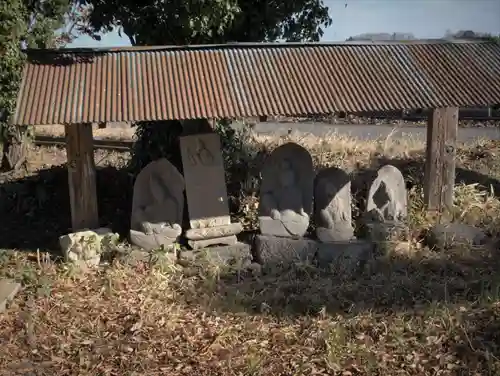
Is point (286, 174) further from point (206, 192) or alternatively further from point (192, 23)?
point (192, 23)

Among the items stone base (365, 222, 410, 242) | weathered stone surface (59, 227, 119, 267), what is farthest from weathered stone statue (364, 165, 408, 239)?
weathered stone surface (59, 227, 119, 267)

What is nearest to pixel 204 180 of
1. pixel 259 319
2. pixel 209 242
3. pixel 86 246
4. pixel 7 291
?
pixel 209 242

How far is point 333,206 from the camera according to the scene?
7.19 metres

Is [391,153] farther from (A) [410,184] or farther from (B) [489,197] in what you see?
(B) [489,197]

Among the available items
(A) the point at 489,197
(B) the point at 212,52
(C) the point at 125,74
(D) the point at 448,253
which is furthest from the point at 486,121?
(C) the point at 125,74

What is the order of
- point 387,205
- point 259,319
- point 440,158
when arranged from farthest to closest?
1. point 440,158
2. point 387,205
3. point 259,319

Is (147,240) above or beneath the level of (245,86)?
beneath

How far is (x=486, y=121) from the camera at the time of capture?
16828 mm

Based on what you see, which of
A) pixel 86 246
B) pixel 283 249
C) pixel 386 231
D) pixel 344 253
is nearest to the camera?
pixel 86 246

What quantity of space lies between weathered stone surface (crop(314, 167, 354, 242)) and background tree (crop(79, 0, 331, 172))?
233 cm

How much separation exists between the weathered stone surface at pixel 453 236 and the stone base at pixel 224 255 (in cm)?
249

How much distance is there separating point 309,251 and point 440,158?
7.76 ft

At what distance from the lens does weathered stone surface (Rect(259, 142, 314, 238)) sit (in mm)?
7078

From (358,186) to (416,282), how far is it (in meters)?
2.75
